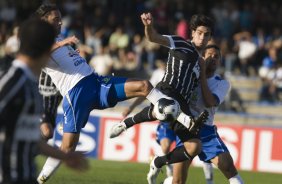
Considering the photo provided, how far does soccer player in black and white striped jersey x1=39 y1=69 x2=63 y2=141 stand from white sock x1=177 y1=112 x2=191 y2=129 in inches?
128

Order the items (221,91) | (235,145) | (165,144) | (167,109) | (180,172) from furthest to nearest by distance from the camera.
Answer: (235,145) < (165,144) < (221,91) < (180,172) < (167,109)

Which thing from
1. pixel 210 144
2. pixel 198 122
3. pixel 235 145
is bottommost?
pixel 235 145

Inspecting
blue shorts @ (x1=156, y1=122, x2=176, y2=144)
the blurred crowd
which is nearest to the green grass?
blue shorts @ (x1=156, y1=122, x2=176, y2=144)

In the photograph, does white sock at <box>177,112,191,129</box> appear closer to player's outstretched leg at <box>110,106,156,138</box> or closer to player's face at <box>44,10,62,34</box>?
player's outstretched leg at <box>110,106,156,138</box>

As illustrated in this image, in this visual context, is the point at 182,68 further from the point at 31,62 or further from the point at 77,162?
the point at 31,62

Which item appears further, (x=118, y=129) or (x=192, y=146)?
(x=118, y=129)

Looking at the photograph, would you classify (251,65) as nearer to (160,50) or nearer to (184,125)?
(160,50)

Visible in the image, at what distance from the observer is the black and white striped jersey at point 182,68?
10.2 metres

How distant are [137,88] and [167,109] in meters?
0.52

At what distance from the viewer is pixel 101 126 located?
19406 millimetres

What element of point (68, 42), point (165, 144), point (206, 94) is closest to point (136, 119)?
point (206, 94)

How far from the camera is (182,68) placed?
10219 millimetres

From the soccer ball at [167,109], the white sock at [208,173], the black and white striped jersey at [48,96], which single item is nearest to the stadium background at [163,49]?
the black and white striped jersey at [48,96]

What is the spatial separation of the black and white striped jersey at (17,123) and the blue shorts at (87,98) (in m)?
4.06
